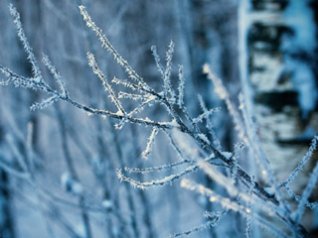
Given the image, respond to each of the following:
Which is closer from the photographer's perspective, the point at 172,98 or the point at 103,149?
the point at 172,98

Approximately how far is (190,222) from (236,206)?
285 inches

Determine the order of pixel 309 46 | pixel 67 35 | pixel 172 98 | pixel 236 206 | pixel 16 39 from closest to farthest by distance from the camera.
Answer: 1. pixel 236 206
2. pixel 172 98
3. pixel 309 46
4. pixel 16 39
5. pixel 67 35

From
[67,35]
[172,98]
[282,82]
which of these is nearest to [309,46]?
[282,82]

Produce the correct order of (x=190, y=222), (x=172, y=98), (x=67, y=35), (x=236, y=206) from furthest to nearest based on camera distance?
1. (x=190, y=222)
2. (x=67, y=35)
3. (x=172, y=98)
4. (x=236, y=206)

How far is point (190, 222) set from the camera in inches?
313

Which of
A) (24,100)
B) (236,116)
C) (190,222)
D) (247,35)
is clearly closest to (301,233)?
(236,116)

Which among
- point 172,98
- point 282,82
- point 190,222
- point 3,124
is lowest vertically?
point 172,98

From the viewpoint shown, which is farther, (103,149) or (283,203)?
(103,149)

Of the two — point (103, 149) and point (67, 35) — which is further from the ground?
point (67, 35)

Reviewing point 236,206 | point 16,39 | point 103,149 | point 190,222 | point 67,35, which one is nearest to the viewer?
point 236,206

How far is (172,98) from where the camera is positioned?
3.52 feet

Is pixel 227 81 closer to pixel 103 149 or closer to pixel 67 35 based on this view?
pixel 67 35

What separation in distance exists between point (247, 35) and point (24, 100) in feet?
14.4

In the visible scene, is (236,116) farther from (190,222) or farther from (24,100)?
(190,222)
